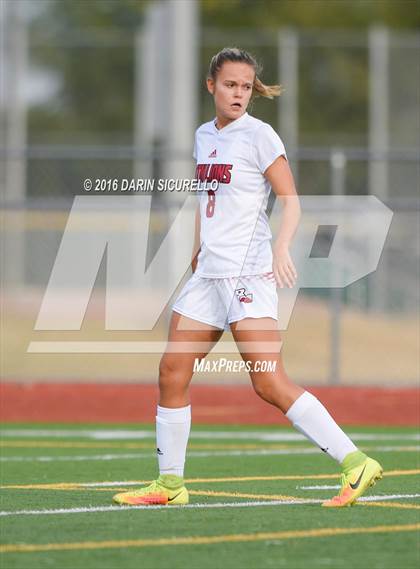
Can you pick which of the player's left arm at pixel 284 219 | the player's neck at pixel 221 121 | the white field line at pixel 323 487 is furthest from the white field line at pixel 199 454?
the player's left arm at pixel 284 219

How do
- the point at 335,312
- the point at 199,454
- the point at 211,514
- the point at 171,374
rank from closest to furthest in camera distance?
the point at 211,514 → the point at 171,374 → the point at 199,454 → the point at 335,312

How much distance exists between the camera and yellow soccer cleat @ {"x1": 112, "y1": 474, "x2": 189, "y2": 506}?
288 inches

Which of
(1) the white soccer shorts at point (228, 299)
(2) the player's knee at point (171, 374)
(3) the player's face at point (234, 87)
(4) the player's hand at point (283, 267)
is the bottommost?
(2) the player's knee at point (171, 374)

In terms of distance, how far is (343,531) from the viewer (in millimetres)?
6312

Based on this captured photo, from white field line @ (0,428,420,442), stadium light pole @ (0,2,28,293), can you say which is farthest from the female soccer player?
stadium light pole @ (0,2,28,293)

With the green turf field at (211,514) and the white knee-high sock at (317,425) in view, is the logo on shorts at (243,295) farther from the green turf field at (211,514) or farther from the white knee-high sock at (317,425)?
the green turf field at (211,514)

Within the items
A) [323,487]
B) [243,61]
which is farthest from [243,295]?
[323,487]

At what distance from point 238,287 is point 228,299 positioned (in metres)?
0.08

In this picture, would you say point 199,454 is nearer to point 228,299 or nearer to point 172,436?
point 172,436

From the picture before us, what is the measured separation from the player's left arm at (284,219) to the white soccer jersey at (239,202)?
57 millimetres

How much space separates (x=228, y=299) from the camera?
23.5ft

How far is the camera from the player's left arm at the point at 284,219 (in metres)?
6.93

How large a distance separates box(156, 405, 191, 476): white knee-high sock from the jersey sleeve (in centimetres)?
124

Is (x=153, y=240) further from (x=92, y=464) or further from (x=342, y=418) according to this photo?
(x=92, y=464)
